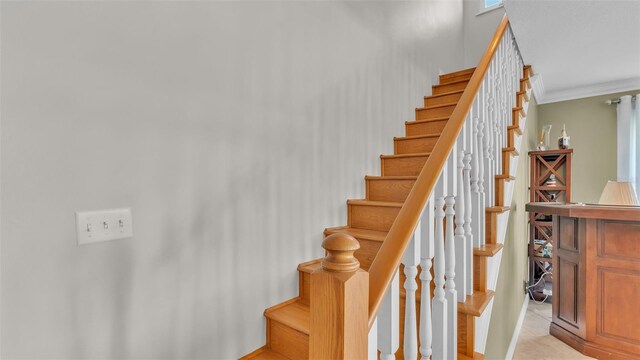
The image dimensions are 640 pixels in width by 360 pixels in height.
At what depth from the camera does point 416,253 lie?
930 millimetres

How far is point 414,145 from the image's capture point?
276cm

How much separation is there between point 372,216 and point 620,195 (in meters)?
1.88

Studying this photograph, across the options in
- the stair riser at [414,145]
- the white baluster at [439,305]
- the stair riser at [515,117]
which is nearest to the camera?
the white baluster at [439,305]

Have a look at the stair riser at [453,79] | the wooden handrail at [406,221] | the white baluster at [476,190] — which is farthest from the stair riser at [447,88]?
the wooden handrail at [406,221]

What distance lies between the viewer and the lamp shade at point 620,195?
7.64ft

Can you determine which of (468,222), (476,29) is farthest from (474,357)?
(476,29)

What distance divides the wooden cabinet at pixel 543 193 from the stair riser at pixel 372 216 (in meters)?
2.20

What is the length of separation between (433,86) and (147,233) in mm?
3350

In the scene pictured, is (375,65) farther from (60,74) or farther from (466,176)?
(60,74)

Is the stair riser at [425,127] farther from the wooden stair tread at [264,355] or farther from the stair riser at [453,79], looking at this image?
the wooden stair tread at [264,355]

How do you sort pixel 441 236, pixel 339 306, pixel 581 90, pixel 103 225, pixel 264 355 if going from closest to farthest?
1. pixel 339 306
2. pixel 441 236
3. pixel 103 225
4. pixel 264 355
5. pixel 581 90

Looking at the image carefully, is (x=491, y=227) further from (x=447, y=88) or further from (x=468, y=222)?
(x=447, y=88)

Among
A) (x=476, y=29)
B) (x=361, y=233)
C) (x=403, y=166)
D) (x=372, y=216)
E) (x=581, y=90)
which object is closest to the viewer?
(x=361, y=233)

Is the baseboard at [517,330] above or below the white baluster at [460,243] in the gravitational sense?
below
